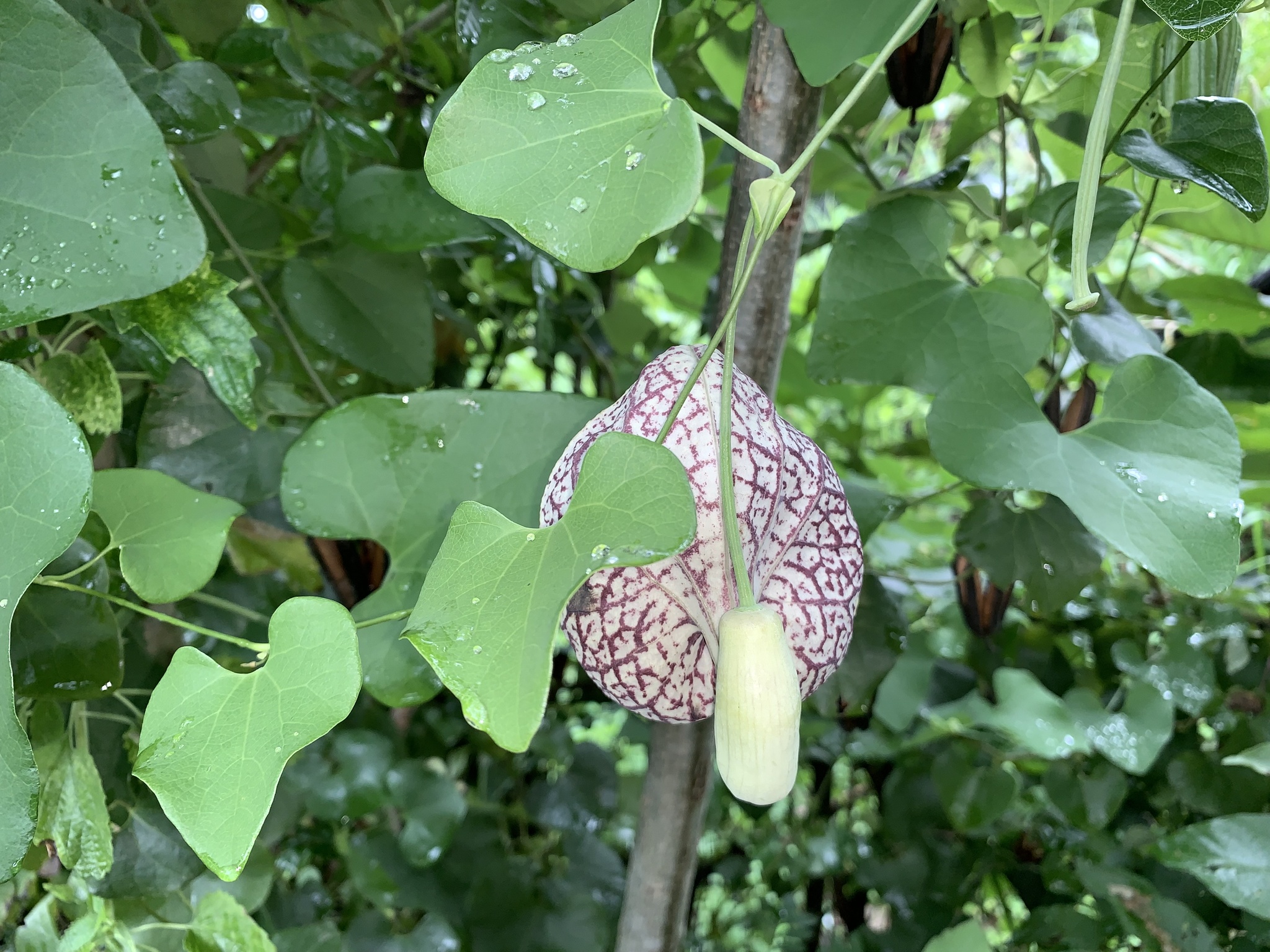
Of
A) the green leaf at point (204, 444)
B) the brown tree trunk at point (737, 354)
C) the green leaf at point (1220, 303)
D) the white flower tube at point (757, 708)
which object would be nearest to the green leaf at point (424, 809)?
the brown tree trunk at point (737, 354)

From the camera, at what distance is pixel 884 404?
147 cm

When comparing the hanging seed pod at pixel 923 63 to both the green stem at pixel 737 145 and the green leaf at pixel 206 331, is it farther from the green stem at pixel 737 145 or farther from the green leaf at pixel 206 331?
the green leaf at pixel 206 331

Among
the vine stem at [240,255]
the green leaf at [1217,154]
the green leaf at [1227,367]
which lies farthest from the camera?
the green leaf at [1227,367]

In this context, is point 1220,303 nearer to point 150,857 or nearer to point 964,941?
point 964,941

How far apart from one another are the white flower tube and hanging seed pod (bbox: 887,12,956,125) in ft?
1.25

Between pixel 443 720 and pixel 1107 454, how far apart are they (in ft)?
2.25

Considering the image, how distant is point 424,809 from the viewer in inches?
27.1

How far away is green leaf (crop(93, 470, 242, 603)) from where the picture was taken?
15.7 inches

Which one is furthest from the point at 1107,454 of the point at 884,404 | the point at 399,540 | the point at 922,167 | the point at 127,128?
the point at 922,167

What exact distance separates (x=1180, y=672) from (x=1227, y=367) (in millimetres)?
338

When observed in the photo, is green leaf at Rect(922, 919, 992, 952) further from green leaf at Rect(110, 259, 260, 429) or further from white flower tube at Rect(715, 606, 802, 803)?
green leaf at Rect(110, 259, 260, 429)

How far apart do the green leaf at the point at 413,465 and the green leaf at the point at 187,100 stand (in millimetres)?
159

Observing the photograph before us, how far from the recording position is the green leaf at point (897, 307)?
0.50 m

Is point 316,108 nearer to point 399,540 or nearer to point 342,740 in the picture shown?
point 399,540
